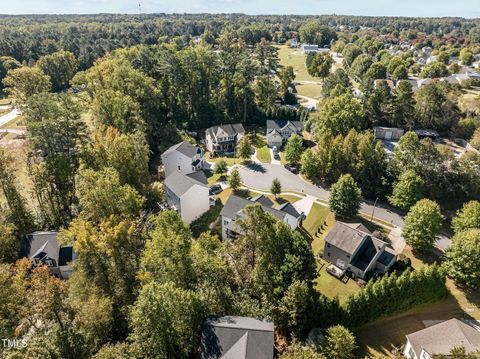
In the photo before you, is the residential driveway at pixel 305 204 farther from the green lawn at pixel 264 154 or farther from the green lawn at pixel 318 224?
Answer: the green lawn at pixel 264 154

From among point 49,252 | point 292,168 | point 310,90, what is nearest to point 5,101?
point 49,252

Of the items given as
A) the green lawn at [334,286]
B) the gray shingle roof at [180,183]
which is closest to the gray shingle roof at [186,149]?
the gray shingle roof at [180,183]

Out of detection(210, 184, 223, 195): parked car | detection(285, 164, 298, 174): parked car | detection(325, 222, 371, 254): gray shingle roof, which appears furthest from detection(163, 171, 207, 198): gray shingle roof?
detection(325, 222, 371, 254): gray shingle roof

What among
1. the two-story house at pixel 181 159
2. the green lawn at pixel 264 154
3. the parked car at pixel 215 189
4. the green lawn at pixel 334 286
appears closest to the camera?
the green lawn at pixel 334 286

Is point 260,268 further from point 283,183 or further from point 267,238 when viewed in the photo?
point 283,183

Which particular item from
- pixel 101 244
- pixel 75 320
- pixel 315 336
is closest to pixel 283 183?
pixel 315 336

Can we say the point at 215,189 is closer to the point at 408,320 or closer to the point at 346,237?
→ the point at 346,237
